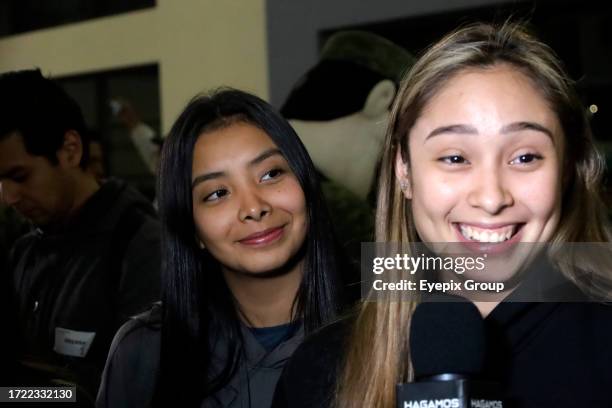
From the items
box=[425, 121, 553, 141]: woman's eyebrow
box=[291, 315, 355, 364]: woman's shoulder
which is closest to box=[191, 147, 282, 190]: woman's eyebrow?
box=[291, 315, 355, 364]: woman's shoulder

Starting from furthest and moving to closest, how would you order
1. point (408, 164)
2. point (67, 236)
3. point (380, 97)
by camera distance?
point (380, 97)
point (67, 236)
point (408, 164)

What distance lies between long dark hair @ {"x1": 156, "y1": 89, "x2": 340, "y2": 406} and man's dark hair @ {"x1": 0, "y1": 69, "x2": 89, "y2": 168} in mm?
450

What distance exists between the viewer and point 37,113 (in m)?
1.75

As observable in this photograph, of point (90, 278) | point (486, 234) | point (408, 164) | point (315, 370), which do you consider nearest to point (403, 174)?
point (408, 164)

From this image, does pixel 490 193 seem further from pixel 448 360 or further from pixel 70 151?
pixel 70 151

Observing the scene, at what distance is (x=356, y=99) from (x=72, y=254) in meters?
0.80

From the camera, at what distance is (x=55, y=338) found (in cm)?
158

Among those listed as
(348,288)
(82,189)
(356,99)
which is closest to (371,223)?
(356,99)

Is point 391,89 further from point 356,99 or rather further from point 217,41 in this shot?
point 217,41

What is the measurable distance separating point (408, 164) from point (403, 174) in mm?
23

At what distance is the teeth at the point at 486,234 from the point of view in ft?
2.81

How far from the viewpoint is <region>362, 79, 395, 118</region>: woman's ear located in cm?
200

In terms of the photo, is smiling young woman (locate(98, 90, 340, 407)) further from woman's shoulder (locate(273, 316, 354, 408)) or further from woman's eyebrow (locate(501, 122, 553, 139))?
woman's eyebrow (locate(501, 122, 553, 139))

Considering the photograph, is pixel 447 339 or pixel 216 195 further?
pixel 216 195
